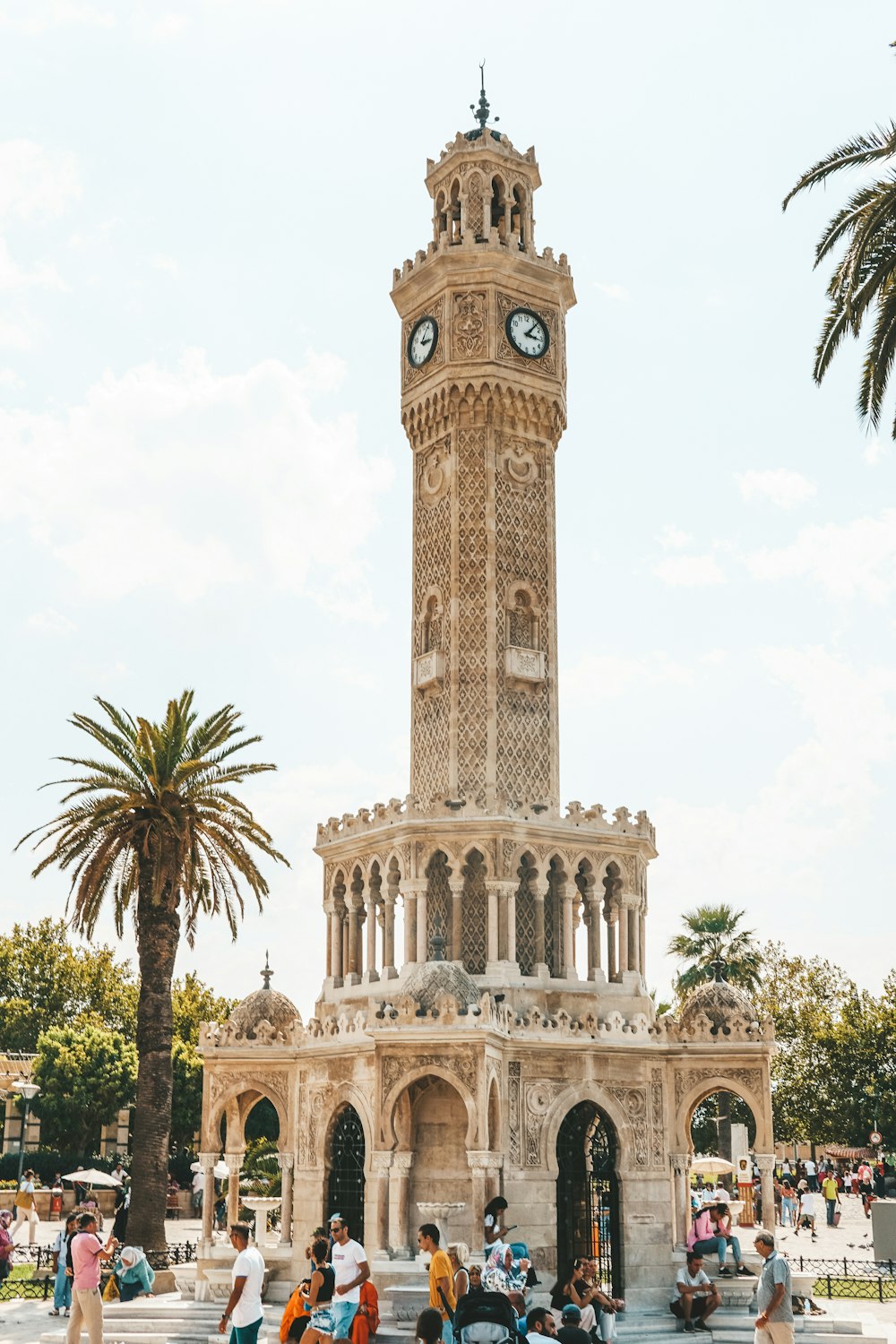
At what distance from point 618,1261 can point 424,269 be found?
22.1m

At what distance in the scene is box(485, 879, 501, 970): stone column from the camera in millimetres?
29594

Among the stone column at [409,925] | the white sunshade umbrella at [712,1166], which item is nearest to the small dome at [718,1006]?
the stone column at [409,925]

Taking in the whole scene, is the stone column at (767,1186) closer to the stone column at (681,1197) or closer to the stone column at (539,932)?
the stone column at (681,1197)

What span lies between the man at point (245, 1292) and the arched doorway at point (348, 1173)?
12790mm

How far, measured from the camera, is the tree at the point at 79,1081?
173 ft

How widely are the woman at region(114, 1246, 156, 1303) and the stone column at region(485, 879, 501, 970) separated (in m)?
8.54

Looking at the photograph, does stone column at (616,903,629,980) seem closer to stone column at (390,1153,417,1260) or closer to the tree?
stone column at (390,1153,417,1260)

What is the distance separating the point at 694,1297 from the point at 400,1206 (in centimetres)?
516

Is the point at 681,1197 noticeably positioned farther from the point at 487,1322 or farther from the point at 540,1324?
the point at 487,1322

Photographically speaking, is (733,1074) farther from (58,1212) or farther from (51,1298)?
(58,1212)

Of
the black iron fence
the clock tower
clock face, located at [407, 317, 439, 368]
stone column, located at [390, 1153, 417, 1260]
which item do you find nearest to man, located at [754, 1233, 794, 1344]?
stone column, located at [390, 1153, 417, 1260]

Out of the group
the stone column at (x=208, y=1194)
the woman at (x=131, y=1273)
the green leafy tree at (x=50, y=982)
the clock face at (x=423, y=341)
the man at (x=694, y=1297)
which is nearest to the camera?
the man at (x=694, y=1297)

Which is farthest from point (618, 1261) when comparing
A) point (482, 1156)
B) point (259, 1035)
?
point (259, 1035)

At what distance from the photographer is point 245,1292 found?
576 inches
